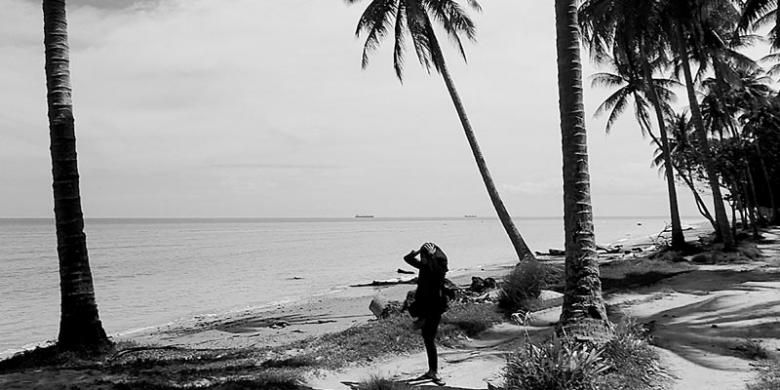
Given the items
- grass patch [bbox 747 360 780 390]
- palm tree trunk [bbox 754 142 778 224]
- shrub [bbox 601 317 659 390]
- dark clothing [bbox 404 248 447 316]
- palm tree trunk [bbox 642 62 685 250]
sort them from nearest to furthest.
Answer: grass patch [bbox 747 360 780 390] < shrub [bbox 601 317 659 390] < dark clothing [bbox 404 248 447 316] < palm tree trunk [bbox 642 62 685 250] < palm tree trunk [bbox 754 142 778 224]

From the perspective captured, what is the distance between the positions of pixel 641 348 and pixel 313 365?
4.24 meters

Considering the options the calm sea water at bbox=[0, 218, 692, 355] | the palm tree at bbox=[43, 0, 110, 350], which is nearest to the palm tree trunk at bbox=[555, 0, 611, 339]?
the palm tree at bbox=[43, 0, 110, 350]

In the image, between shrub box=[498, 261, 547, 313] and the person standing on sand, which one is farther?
shrub box=[498, 261, 547, 313]

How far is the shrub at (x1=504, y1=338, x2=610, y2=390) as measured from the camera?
5.46 m

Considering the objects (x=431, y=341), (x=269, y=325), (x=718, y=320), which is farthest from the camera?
(x=269, y=325)

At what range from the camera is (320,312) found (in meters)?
17.8

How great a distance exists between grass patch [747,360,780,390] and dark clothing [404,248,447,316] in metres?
3.27

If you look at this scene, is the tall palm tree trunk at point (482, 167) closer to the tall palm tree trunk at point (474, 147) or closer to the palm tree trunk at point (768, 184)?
the tall palm tree trunk at point (474, 147)

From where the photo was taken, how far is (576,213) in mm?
7445

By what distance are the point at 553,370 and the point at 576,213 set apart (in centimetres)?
258

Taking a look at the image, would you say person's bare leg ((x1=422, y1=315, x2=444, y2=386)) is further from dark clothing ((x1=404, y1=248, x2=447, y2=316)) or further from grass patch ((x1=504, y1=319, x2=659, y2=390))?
grass patch ((x1=504, y1=319, x2=659, y2=390))

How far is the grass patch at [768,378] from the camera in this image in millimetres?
5633

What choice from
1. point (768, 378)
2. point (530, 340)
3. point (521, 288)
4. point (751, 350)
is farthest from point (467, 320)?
point (768, 378)

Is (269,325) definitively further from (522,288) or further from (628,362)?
(628,362)
